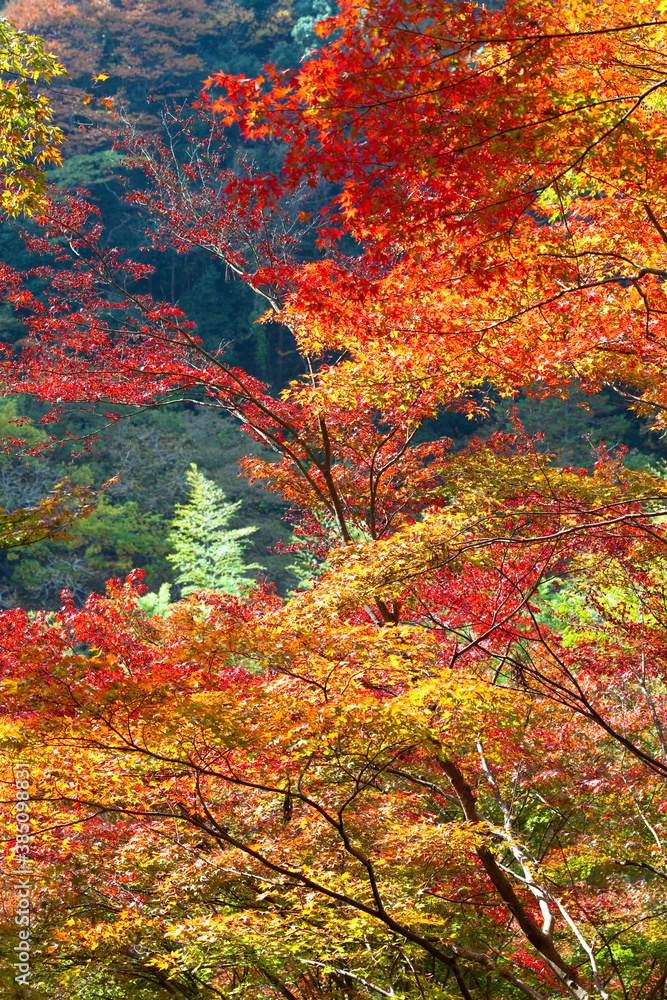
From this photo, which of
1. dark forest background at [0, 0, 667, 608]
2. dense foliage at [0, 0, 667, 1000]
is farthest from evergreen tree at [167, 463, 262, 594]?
dense foliage at [0, 0, 667, 1000]

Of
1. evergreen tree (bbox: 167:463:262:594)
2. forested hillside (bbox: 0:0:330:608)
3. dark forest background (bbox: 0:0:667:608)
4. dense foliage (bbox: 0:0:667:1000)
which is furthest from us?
dark forest background (bbox: 0:0:667:608)

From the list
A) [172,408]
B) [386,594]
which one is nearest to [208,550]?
[172,408]

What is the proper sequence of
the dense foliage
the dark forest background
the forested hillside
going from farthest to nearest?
the dark forest background
the forested hillside
the dense foliage

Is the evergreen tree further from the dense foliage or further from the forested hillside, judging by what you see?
the dense foliage

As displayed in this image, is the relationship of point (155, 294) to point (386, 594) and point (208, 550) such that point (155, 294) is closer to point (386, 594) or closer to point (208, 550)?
point (208, 550)

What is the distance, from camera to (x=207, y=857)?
156 inches

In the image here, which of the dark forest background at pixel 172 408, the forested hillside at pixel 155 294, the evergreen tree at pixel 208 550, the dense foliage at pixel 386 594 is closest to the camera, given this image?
the dense foliage at pixel 386 594

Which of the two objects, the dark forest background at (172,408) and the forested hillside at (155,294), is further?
the dark forest background at (172,408)

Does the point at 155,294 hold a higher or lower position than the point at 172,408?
higher

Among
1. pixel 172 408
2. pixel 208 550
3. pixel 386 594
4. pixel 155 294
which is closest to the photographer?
pixel 386 594

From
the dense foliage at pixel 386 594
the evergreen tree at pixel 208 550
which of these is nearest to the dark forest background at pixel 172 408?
the evergreen tree at pixel 208 550

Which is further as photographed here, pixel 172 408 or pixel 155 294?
pixel 155 294

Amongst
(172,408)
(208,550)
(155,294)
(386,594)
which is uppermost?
(155,294)

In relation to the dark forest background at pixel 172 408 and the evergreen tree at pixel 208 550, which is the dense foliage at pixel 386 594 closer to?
the evergreen tree at pixel 208 550
